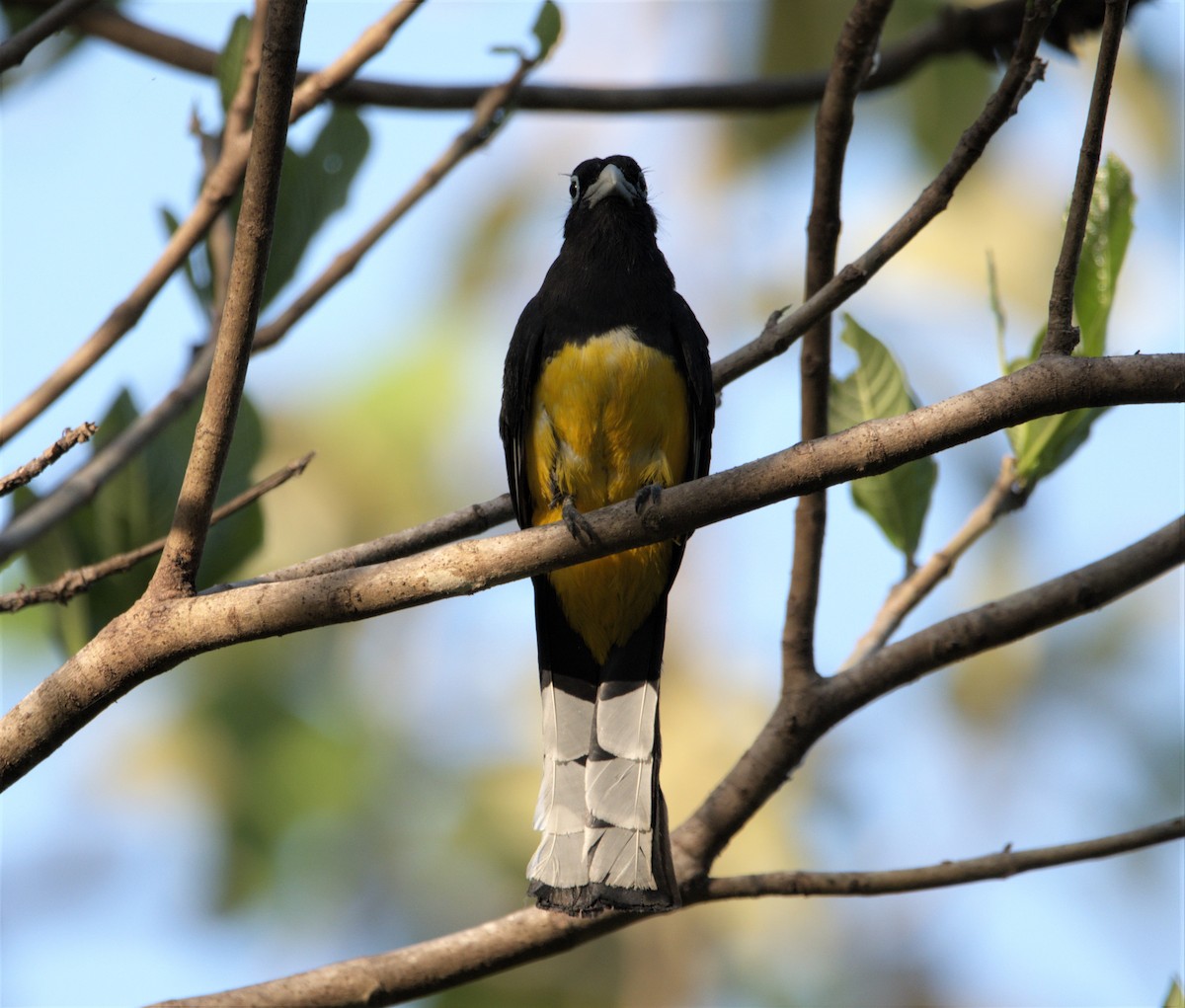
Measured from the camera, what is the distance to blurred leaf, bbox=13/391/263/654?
12.0 feet

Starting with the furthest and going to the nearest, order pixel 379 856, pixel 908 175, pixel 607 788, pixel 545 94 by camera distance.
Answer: pixel 908 175
pixel 379 856
pixel 545 94
pixel 607 788

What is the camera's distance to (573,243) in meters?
4.62

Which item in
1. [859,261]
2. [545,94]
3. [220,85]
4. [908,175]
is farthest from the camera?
[908,175]

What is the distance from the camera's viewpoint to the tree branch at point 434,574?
2.38 metres

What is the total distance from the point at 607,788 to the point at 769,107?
251 cm

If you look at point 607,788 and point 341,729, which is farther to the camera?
point 341,729

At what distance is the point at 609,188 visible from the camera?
4.65m

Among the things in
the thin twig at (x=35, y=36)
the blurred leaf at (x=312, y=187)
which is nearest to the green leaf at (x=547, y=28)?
the blurred leaf at (x=312, y=187)

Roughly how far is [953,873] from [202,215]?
2553mm

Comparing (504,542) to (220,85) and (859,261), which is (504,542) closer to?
(859,261)

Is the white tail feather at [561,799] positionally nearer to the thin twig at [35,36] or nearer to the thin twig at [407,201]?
the thin twig at [407,201]

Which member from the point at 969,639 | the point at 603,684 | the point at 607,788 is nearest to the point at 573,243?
the point at 603,684

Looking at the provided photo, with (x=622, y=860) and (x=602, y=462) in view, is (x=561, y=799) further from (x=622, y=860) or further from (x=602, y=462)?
(x=602, y=462)

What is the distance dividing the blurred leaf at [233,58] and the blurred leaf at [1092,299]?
2.47 metres
